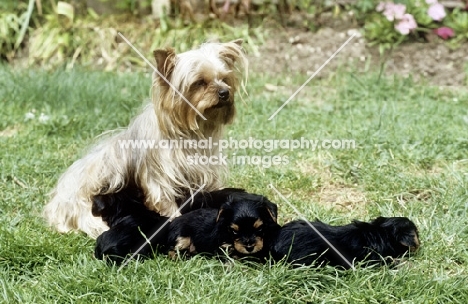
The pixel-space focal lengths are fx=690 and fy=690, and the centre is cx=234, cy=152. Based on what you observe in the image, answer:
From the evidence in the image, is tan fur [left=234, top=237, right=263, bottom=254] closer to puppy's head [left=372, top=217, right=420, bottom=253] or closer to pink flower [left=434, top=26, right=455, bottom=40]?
puppy's head [left=372, top=217, right=420, bottom=253]

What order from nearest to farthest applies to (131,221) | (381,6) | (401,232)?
(401,232) → (131,221) → (381,6)

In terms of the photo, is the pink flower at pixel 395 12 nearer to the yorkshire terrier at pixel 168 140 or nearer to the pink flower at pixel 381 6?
the pink flower at pixel 381 6

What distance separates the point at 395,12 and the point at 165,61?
15.2ft

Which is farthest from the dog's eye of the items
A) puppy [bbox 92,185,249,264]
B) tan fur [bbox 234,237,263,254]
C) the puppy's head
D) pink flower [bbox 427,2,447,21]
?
pink flower [bbox 427,2,447,21]

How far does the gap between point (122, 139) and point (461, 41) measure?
5074mm

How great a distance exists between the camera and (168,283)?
327 centimetres

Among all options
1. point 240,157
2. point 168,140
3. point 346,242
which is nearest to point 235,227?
point 346,242

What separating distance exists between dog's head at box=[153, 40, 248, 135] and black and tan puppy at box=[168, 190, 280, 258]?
24.1 inches

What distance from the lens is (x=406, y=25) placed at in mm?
7793

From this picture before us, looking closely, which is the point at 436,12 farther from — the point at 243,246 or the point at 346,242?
the point at 243,246

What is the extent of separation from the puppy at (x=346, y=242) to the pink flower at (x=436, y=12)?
16.4 feet

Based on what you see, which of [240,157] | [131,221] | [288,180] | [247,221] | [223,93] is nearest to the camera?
[247,221]

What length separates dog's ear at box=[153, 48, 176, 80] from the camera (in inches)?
154

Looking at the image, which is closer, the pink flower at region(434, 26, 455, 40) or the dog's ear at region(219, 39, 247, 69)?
the dog's ear at region(219, 39, 247, 69)
